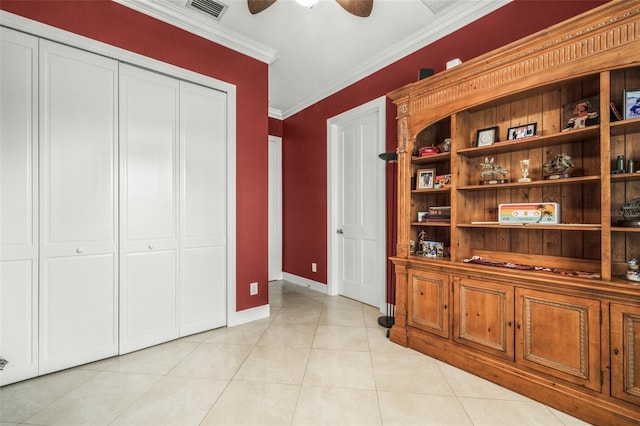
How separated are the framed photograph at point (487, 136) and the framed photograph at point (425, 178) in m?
0.45

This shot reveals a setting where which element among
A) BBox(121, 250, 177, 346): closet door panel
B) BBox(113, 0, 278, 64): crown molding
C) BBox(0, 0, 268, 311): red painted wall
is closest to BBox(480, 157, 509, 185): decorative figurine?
BBox(0, 0, 268, 311): red painted wall

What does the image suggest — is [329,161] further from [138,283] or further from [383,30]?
[138,283]

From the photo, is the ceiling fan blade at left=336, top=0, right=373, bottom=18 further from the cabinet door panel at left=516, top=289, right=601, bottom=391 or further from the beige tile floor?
the beige tile floor

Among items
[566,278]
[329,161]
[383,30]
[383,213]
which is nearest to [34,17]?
[383,30]

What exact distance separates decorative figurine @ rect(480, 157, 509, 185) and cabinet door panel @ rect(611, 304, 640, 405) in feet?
3.46

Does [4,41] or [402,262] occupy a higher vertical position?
[4,41]

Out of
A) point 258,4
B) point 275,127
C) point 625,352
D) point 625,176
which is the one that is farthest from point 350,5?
point 275,127

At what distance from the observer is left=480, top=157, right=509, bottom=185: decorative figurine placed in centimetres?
224

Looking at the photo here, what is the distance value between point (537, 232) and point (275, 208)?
3.81 m

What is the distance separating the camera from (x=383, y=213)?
11.0 feet

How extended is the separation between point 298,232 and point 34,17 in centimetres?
366

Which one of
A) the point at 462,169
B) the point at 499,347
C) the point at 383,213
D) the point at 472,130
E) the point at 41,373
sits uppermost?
the point at 472,130

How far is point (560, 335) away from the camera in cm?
178

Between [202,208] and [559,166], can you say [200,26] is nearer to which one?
[202,208]
